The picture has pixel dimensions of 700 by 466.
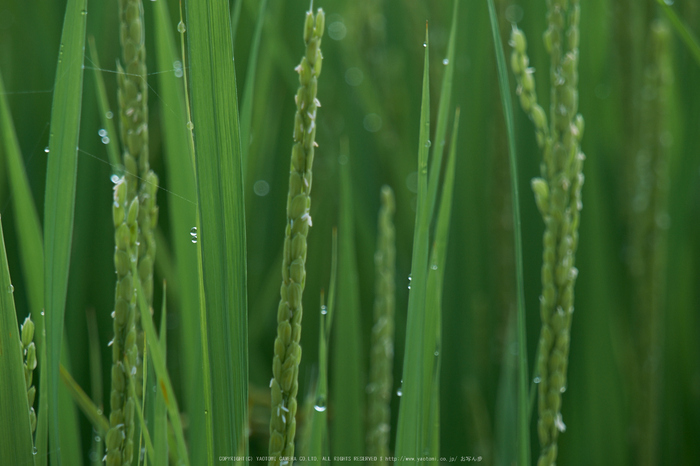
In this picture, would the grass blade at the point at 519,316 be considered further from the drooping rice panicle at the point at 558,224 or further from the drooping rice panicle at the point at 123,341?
the drooping rice panicle at the point at 123,341

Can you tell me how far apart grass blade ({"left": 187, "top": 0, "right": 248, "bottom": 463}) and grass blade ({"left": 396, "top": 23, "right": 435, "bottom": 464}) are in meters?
0.12

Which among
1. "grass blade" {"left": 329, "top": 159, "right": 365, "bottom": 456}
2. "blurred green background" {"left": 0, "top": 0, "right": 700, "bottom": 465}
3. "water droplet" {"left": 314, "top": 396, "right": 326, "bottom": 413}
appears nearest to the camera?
"water droplet" {"left": 314, "top": 396, "right": 326, "bottom": 413}

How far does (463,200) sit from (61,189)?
708mm

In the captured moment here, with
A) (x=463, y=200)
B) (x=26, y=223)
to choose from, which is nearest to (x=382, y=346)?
(x=26, y=223)

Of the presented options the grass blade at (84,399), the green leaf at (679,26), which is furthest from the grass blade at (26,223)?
the green leaf at (679,26)

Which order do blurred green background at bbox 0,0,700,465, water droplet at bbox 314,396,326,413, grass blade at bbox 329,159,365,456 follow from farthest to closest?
blurred green background at bbox 0,0,700,465
grass blade at bbox 329,159,365,456
water droplet at bbox 314,396,326,413

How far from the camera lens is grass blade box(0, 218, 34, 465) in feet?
1.20

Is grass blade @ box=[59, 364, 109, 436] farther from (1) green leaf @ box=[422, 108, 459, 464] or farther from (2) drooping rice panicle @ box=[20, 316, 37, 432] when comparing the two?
(1) green leaf @ box=[422, 108, 459, 464]

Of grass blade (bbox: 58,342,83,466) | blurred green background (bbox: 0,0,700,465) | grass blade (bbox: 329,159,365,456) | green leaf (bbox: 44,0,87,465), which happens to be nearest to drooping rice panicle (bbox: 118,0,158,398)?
green leaf (bbox: 44,0,87,465)

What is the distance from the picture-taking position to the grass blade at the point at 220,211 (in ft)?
1.13

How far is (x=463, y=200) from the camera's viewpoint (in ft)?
3.22

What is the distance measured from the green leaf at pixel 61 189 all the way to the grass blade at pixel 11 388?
16 millimetres

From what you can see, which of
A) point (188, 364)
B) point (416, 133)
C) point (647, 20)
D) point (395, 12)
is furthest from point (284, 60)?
point (647, 20)

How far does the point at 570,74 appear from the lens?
430 mm
